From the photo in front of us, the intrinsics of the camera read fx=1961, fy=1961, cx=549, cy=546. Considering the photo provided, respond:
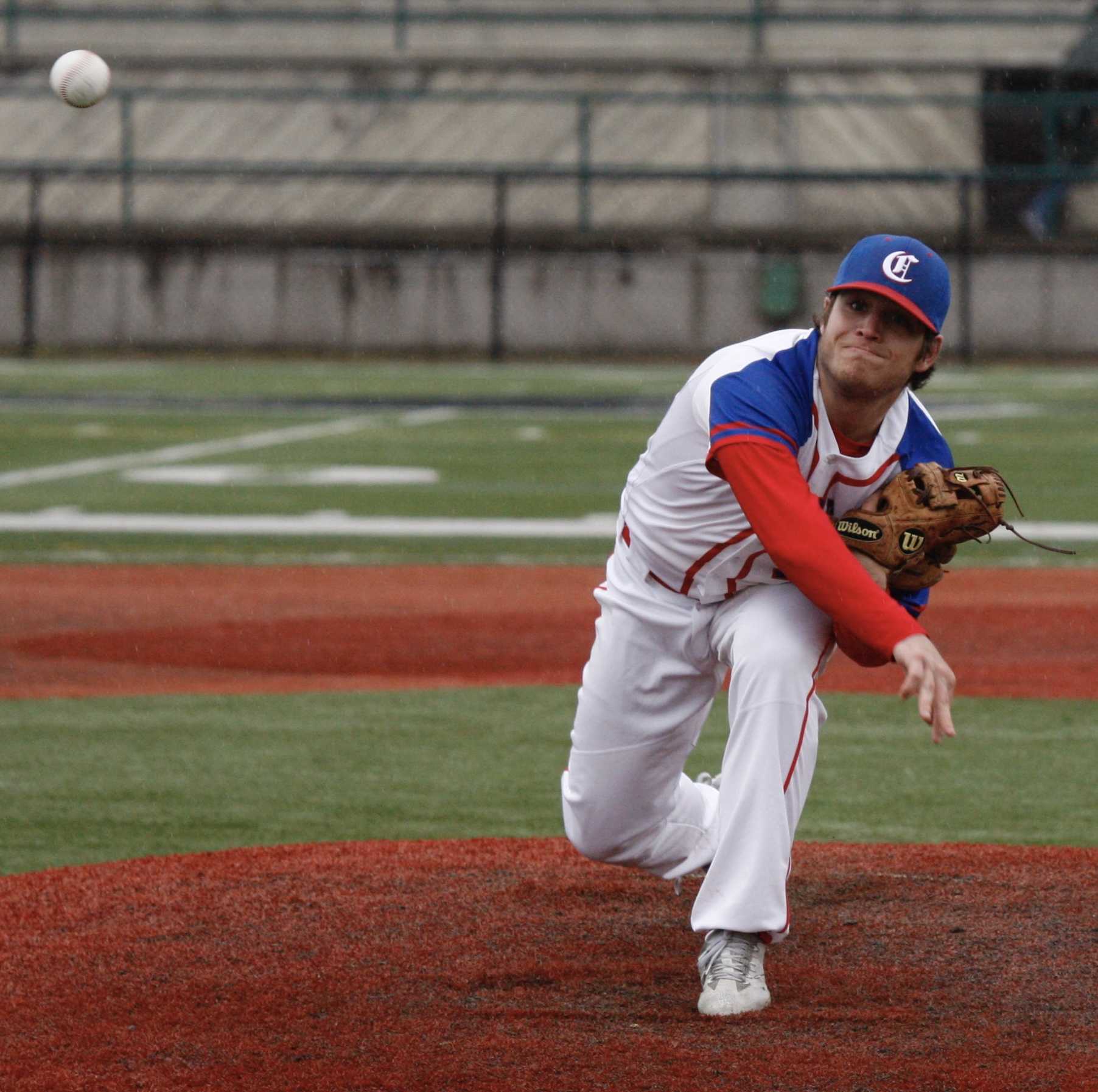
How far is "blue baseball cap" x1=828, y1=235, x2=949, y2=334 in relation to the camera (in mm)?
4152

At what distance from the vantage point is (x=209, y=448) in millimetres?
17656

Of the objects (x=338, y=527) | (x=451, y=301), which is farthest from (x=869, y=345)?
(x=451, y=301)

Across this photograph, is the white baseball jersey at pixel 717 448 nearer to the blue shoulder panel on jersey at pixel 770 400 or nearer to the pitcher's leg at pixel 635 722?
the blue shoulder panel on jersey at pixel 770 400

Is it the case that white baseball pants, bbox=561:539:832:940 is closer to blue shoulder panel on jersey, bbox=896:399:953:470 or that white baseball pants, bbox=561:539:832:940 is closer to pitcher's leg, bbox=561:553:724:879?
pitcher's leg, bbox=561:553:724:879

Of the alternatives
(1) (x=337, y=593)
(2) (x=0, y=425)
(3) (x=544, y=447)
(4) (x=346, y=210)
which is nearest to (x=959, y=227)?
(4) (x=346, y=210)

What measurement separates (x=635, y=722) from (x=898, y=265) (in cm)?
121

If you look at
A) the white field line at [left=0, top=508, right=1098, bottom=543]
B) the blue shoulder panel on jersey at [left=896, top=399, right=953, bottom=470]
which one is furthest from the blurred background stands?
the blue shoulder panel on jersey at [left=896, top=399, right=953, bottom=470]

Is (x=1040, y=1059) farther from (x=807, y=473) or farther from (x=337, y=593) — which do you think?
(x=337, y=593)

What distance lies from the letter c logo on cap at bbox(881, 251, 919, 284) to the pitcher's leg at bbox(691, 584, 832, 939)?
783 mm

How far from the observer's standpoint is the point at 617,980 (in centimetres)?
430

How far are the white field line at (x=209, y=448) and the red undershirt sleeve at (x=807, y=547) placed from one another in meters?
11.7

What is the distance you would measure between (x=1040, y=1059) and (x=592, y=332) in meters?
24.2

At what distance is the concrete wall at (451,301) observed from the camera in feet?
88.1

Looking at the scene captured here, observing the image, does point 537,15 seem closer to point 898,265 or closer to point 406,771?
point 406,771
